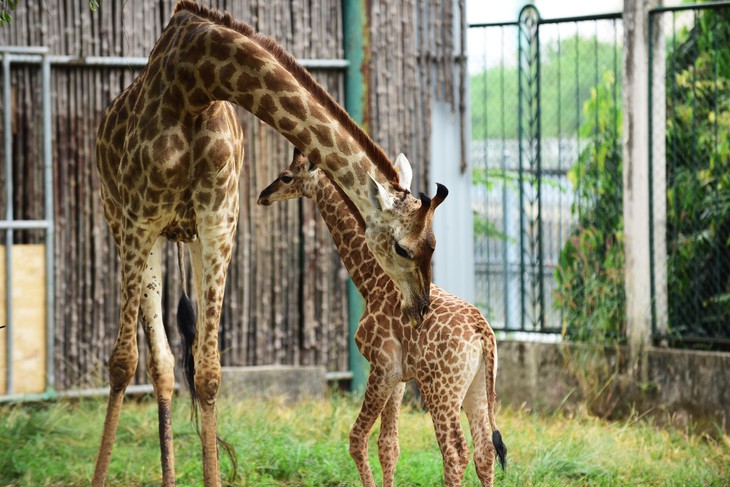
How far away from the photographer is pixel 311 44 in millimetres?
8180

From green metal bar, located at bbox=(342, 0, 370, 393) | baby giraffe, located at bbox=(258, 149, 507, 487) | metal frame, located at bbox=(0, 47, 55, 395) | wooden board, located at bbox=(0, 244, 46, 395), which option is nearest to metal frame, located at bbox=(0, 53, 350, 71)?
metal frame, located at bbox=(0, 47, 55, 395)

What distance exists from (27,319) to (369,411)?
3.54 meters

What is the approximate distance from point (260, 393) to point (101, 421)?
1.28 meters

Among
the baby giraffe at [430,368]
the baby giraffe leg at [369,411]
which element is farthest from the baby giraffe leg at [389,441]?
the baby giraffe leg at [369,411]

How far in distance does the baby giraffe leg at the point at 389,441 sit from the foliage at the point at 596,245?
10.3ft

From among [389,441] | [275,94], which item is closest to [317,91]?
[275,94]

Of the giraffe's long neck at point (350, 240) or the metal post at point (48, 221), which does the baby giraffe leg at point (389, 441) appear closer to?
the giraffe's long neck at point (350, 240)

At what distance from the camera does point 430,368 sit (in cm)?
472

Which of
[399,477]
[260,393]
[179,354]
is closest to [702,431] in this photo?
[399,477]

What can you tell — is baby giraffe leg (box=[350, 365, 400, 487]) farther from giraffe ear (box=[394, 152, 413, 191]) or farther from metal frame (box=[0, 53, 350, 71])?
metal frame (box=[0, 53, 350, 71])

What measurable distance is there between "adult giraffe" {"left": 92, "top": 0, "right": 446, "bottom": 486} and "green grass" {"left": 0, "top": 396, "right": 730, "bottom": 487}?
2.79ft

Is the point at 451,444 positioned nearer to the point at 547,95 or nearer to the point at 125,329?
the point at 125,329

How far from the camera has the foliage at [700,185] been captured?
7797 millimetres

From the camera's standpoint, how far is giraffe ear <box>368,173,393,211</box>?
13.4 ft
